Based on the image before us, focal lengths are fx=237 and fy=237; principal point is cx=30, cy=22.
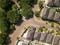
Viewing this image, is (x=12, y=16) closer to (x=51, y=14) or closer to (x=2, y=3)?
(x=2, y=3)

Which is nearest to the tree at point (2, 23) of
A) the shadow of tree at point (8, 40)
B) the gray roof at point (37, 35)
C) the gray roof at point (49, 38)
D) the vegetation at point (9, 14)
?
the vegetation at point (9, 14)

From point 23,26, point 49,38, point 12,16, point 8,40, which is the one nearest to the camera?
point 49,38

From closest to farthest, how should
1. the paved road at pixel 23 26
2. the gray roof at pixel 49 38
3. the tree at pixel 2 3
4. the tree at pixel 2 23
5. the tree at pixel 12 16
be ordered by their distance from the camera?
the gray roof at pixel 49 38, the tree at pixel 2 23, the tree at pixel 12 16, the paved road at pixel 23 26, the tree at pixel 2 3

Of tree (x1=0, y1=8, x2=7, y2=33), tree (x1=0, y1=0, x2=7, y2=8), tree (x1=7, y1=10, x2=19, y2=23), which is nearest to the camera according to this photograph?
tree (x1=0, y1=8, x2=7, y2=33)

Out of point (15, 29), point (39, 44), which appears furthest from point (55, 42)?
point (15, 29)

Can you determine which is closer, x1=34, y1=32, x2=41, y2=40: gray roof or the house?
x1=34, y1=32, x2=41, y2=40: gray roof

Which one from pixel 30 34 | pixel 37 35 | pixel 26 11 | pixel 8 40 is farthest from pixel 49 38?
pixel 8 40

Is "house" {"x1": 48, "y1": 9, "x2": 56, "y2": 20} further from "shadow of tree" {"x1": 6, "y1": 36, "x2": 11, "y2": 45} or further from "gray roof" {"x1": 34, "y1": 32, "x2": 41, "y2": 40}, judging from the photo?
"shadow of tree" {"x1": 6, "y1": 36, "x2": 11, "y2": 45}

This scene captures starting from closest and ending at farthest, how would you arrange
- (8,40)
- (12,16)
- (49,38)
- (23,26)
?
(49,38) < (12,16) < (8,40) < (23,26)

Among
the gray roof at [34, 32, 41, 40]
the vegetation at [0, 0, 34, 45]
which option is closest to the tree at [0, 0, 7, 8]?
the vegetation at [0, 0, 34, 45]

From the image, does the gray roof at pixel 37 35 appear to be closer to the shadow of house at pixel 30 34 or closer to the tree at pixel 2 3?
the shadow of house at pixel 30 34

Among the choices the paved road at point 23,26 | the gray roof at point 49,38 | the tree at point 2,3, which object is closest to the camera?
the gray roof at point 49,38
